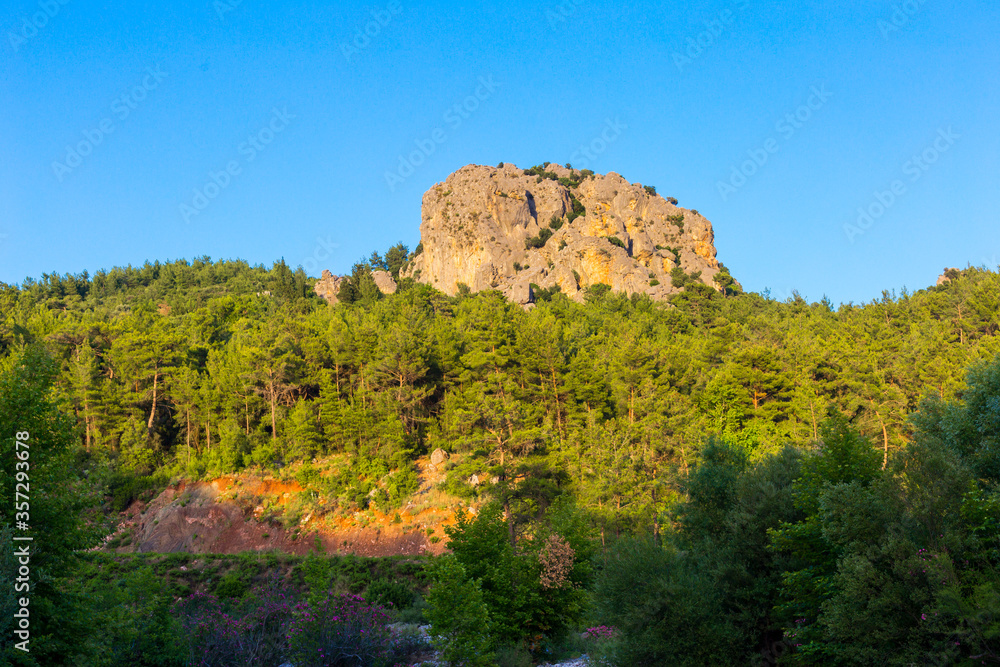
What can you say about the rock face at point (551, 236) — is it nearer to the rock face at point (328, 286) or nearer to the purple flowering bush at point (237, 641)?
the rock face at point (328, 286)

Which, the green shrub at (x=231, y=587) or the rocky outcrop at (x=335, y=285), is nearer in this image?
the green shrub at (x=231, y=587)

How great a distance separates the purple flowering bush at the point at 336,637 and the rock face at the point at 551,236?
7227 cm

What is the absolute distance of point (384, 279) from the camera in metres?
96.4

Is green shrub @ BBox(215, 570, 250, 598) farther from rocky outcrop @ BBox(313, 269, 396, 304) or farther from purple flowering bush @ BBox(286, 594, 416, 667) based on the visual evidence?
rocky outcrop @ BBox(313, 269, 396, 304)

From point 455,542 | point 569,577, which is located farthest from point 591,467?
point 455,542

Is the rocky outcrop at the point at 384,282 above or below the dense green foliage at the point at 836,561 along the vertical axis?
above

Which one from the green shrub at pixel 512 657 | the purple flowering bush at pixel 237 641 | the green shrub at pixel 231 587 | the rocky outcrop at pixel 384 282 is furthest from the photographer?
the rocky outcrop at pixel 384 282

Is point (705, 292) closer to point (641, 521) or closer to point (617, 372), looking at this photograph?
point (617, 372)

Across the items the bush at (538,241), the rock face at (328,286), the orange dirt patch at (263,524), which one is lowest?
the orange dirt patch at (263,524)

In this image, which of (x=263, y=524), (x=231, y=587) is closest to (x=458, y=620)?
(x=231, y=587)

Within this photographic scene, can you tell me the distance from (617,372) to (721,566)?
26.1 meters

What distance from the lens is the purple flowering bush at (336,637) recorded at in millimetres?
15680

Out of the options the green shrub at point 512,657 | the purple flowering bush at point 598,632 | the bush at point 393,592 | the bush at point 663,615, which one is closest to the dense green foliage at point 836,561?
the bush at point 663,615

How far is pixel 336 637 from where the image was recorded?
16.1 m
